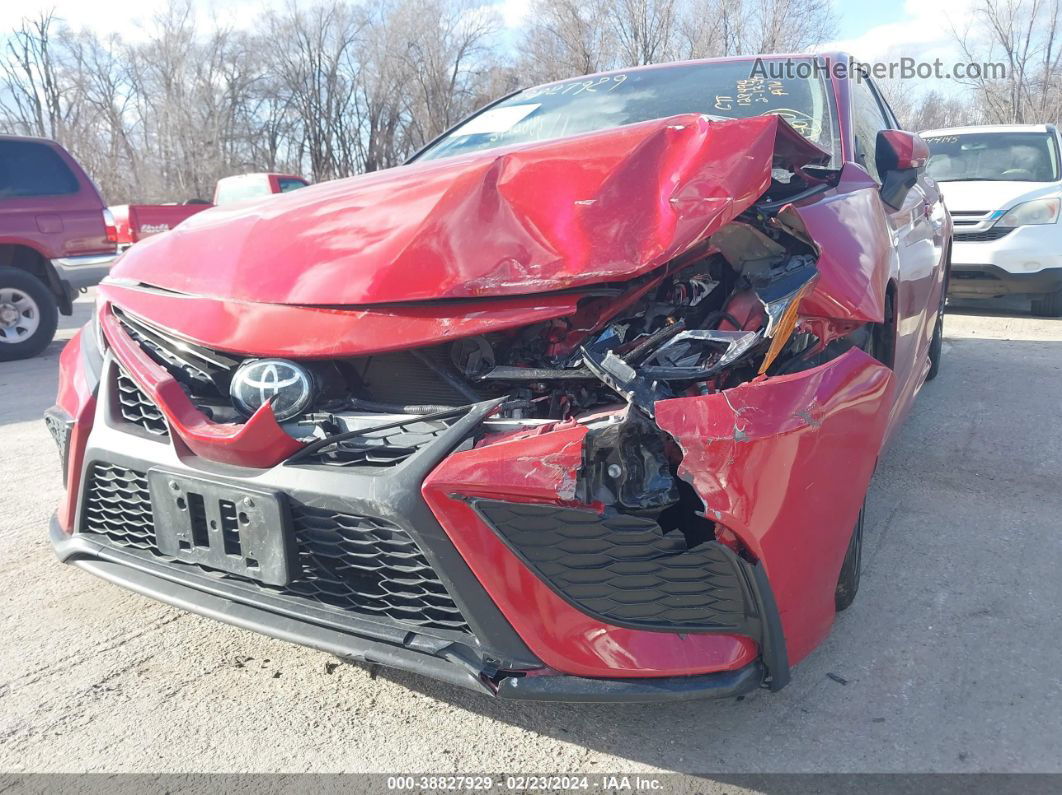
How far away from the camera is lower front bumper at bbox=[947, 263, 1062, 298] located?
6973mm

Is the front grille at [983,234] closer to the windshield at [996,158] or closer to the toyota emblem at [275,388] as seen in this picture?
the windshield at [996,158]

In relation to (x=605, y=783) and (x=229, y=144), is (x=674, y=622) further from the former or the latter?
(x=229, y=144)

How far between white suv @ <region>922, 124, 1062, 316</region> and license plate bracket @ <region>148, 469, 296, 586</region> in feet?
21.3

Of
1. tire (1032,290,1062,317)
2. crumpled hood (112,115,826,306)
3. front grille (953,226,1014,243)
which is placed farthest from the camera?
tire (1032,290,1062,317)

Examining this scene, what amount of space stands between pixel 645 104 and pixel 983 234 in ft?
17.4

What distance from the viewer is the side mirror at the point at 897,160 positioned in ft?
9.31

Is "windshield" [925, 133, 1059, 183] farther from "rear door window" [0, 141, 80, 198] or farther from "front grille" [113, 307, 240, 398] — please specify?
"rear door window" [0, 141, 80, 198]

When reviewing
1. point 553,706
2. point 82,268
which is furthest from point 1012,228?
point 82,268

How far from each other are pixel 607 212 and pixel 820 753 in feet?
4.23

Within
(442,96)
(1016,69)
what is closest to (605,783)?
(1016,69)

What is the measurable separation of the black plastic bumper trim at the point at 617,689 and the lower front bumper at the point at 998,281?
6478mm

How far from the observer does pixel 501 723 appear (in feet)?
6.46

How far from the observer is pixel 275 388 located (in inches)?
73.7

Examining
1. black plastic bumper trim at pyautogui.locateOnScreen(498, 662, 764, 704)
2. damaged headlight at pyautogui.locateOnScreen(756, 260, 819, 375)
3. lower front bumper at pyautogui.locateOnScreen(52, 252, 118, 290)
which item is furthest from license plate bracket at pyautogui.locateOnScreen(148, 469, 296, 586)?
lower front bumper at pyautogui.locateOnScreen(52, 252, 118, 290)
